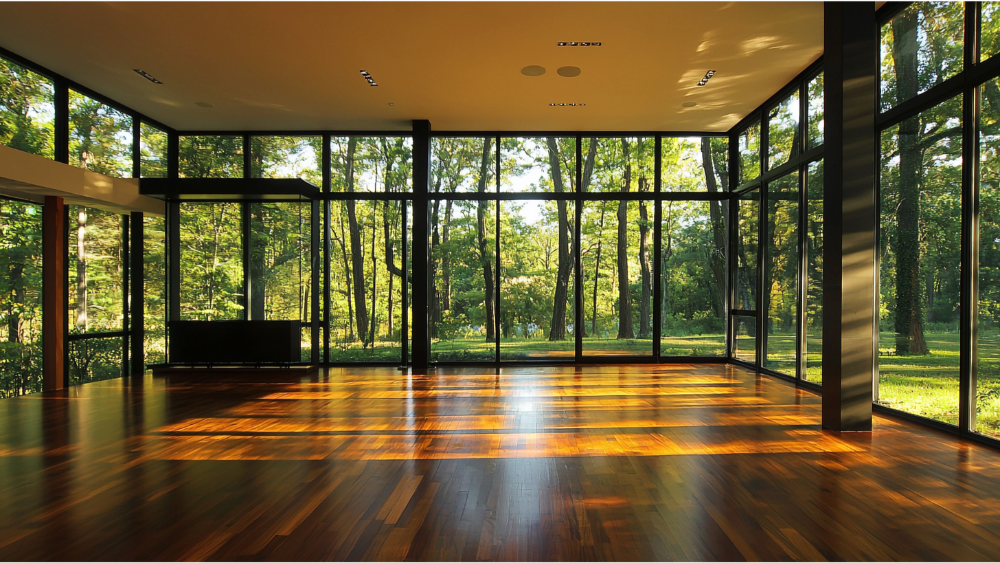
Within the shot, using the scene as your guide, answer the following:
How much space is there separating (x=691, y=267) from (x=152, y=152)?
9052mm

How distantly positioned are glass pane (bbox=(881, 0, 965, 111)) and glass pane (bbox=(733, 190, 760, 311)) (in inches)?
126

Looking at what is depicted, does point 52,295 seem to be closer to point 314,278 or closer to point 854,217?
point 314,278

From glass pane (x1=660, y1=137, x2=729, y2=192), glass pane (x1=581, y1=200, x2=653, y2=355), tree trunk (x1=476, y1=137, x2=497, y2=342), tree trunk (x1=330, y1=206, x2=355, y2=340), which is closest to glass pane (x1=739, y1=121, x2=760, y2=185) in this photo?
glass pane (x1=660, y1=137, x2=729, y2=192)

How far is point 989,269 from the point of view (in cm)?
434

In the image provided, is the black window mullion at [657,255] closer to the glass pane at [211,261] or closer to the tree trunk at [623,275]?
the tree trunk at [623,275]

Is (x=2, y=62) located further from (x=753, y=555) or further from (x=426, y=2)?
(x=753, y=555)

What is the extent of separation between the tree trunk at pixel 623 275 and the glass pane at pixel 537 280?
2.68ft

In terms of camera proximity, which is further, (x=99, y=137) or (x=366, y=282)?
(x=366, y=282)

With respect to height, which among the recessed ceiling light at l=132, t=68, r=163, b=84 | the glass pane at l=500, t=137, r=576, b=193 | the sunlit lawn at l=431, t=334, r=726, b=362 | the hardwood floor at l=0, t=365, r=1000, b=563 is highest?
the recessed ceiling light at l=132, t=68, r=163, b=84

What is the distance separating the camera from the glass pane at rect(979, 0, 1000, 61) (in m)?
4.23

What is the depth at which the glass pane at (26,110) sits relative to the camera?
251 inches

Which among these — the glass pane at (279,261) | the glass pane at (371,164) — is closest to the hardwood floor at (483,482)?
the glass pane at (279,261)

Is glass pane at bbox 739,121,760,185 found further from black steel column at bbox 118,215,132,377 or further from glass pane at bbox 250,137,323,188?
black steel column at bbox 118,215,132,377

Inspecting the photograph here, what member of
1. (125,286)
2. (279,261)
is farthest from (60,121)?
(279,261)
